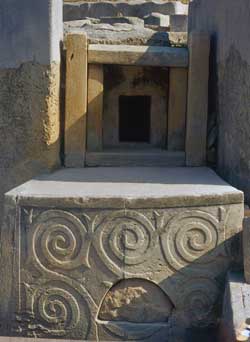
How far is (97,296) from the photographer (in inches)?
187

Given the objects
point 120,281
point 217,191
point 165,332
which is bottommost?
point 165,332

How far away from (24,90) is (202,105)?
1787mm

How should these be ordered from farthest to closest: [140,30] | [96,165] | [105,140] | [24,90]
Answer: [140,30], [105,140], [96,165], [24,90]

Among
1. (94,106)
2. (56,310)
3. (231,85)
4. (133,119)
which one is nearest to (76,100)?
(94,106)

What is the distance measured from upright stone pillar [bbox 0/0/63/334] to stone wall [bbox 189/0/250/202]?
1.59 meters

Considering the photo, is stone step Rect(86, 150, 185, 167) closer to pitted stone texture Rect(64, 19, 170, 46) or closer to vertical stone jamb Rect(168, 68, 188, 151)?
vertical stone jamb Rect(168, 68, 188, 151)

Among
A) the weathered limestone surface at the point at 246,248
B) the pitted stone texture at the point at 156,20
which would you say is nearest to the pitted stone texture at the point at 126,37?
the weathered limestone surface at the point at 246,248

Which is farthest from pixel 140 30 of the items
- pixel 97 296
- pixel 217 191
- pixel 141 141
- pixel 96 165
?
pixel 97 296

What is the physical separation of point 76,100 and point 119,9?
292 inches

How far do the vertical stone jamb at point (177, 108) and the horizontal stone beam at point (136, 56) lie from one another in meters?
0.13

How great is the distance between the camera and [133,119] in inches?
292

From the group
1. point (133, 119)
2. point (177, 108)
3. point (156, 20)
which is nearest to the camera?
point (177, 108)

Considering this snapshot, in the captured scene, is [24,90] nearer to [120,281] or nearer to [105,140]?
[105,140]

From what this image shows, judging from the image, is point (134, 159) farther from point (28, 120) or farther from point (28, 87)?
point (28, 87)
